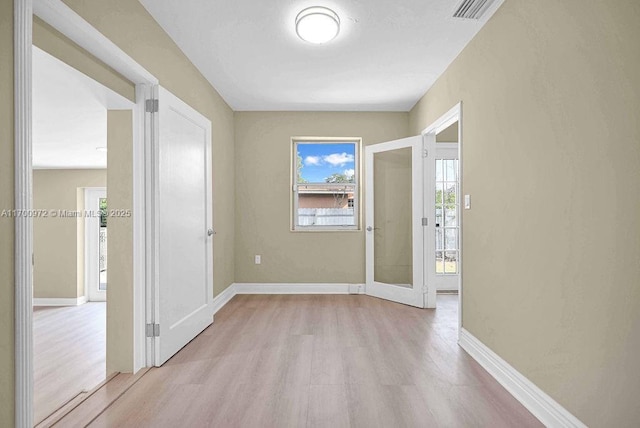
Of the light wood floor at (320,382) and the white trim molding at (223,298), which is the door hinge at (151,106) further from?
the white trim molding at (223,298)

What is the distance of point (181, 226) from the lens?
2793mm

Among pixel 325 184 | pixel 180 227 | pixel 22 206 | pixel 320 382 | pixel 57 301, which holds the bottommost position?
pixel 57 301

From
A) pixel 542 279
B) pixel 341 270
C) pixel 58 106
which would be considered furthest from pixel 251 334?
pixel 58 106

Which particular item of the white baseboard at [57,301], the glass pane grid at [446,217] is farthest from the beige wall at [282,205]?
the white baseboard at [57,301]

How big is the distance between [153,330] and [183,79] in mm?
2075

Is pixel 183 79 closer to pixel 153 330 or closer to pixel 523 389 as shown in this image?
pixel 153 330

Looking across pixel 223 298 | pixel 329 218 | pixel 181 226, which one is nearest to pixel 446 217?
pixel 329 218

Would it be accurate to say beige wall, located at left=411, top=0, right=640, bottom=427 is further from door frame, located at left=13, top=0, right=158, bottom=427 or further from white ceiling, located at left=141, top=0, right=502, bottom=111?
door frame, located at left=13, top=0, right=158, bottom=427

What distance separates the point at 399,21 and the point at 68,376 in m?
3.62

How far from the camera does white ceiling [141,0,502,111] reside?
2.38m

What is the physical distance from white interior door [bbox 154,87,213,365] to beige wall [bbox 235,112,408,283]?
4.67 feet

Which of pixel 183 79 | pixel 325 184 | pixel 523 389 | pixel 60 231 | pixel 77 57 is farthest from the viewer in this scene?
pixel 60 231

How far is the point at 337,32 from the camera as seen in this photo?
260 centimetres

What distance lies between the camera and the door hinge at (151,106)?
2432mm
